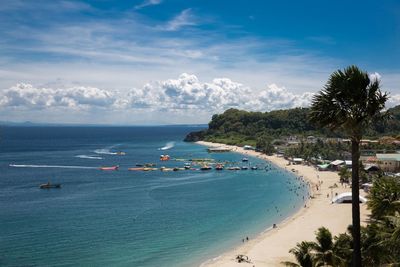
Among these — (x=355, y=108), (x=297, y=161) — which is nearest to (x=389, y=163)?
(x=297, y=161)

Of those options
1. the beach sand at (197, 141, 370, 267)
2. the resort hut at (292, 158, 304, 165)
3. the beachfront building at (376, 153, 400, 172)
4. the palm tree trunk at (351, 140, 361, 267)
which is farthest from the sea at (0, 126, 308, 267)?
the palm tree trunk at (351, 140, 361, 267)

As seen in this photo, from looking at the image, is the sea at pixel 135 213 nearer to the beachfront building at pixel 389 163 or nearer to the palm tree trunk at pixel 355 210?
the beachfront building at pixel 389 163

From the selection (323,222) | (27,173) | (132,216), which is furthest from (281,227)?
(27,173)

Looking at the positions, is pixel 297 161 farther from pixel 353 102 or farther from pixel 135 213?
pixel 353 102

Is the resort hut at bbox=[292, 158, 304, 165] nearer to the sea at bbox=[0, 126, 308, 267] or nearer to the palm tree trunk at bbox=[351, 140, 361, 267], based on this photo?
the sea at bbox=[0, 126, 308, 267]

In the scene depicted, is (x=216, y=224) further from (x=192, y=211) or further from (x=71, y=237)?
(x=71, y=237)

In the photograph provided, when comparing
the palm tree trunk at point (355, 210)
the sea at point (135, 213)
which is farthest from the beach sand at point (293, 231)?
the palm tree trunk at point (355, 210)

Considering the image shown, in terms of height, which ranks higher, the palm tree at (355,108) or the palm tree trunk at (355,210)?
the palm tree at (355,108)
